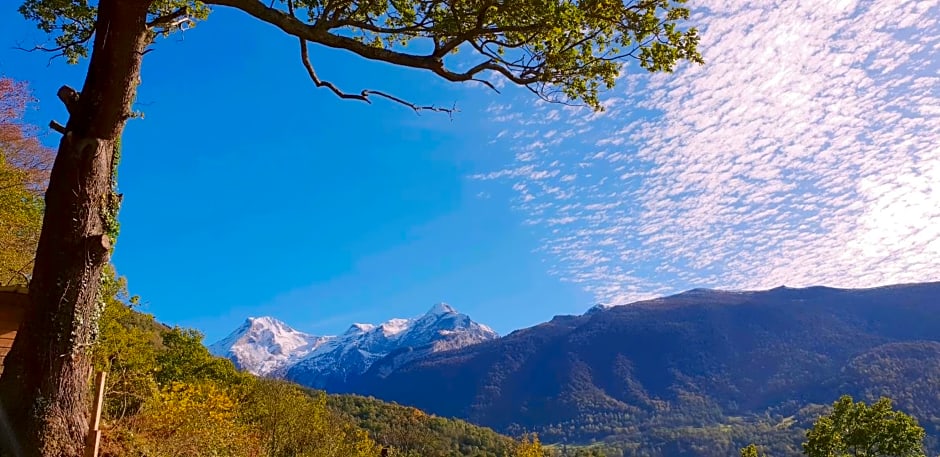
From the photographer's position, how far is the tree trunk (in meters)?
6.93

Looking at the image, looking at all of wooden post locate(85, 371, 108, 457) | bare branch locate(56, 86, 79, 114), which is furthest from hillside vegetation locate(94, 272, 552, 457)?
bare branch locate(56, 86, 79, 114)

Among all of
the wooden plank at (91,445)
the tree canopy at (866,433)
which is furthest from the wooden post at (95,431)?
the tree canopy at (866,433)

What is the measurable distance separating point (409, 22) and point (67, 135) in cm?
465

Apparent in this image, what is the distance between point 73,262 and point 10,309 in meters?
5.19

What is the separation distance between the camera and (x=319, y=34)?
8.22 m

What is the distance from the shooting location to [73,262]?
7.25 meters

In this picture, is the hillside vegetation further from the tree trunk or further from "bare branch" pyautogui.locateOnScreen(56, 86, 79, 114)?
"bare branch" pyautogui.locateOnScreen(56, 86, 79, 114)

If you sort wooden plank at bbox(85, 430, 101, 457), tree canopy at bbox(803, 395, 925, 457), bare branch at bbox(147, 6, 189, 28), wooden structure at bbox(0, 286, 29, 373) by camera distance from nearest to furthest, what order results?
1. wooden plank at bbox(85, 430, 101, 457)
2. bare branch at bbox(147, 6, 189, 28)
3. wooden structure at bbox(0, 286, 29, 373)
4. tree canopy at bbox(803, 395, 925, 457)

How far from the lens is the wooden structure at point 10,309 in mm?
10656

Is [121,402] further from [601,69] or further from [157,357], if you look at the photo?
[157,357]

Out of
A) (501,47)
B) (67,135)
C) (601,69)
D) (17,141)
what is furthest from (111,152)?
(17,141)

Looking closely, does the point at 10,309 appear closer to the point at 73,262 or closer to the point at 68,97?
the point at 73,262

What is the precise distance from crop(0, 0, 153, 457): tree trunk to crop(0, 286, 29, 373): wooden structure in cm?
415

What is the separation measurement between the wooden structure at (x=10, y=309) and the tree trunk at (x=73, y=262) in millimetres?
4153
